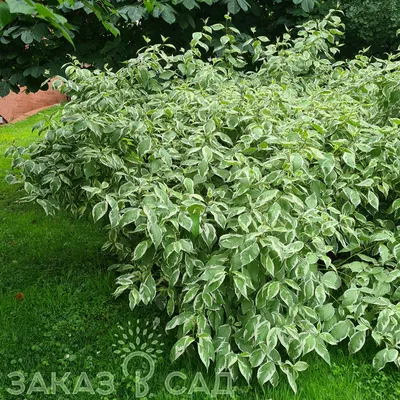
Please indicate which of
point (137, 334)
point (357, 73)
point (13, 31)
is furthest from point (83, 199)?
point (357, 73)

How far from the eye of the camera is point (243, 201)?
2.24 metres

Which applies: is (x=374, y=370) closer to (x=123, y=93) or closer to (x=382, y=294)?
(x=382, y=294)

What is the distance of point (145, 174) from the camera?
2.54 meters

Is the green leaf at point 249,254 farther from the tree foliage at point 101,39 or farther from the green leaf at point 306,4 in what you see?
the green leaf at point 306,4

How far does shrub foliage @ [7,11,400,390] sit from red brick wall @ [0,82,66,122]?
7.36m

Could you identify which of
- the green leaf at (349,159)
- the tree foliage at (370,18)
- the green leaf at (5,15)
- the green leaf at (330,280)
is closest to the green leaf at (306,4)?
the tree foliage at (370,18)

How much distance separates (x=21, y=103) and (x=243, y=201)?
9.76 m

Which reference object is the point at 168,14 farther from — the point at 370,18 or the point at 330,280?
the point at 330,280

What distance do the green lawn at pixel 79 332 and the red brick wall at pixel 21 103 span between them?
268 inches

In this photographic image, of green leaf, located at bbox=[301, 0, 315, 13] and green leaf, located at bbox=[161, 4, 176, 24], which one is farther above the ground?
green leaf, located at bbox=[161, 4, 176, 24]

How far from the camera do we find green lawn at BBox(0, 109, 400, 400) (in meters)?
2.16

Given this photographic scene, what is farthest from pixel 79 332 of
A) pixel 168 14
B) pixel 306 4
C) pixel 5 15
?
pixel 306 4

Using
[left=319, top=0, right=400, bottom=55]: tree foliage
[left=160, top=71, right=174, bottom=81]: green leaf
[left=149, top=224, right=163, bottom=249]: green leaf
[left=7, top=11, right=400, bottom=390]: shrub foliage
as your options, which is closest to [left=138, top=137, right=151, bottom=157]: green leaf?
[left=7, top=11, right=400, bottom=390]: shrub foliage

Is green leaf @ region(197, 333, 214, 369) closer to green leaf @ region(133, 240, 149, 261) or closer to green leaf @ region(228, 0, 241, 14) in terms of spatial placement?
green leaf @ region(133, 240, 149, 261)
